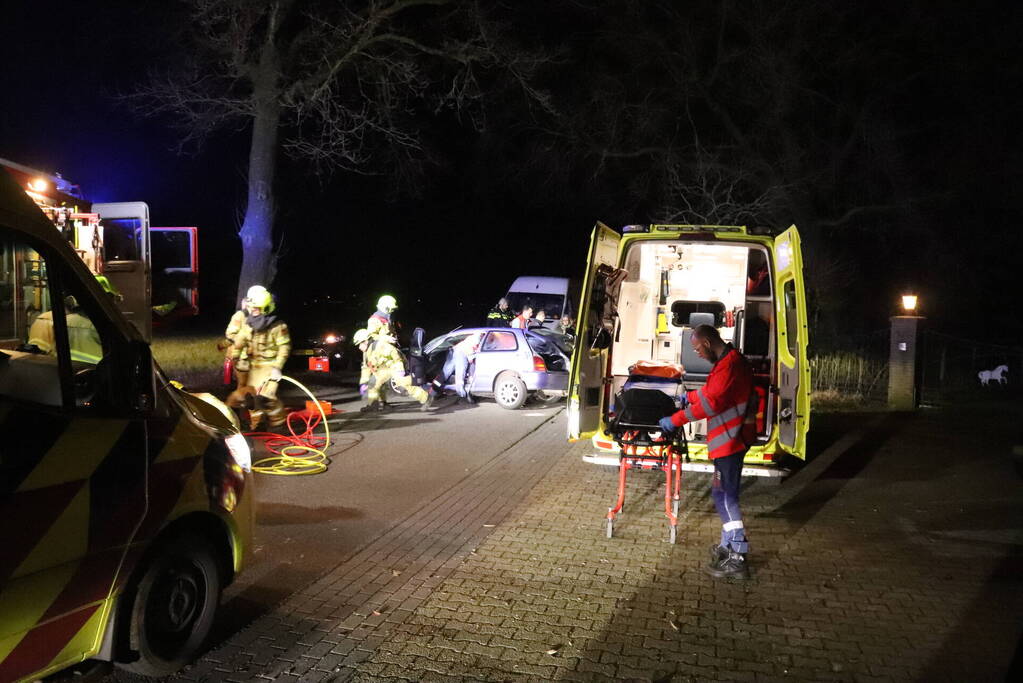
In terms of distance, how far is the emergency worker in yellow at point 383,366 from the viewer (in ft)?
41.2

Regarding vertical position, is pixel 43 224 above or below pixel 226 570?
above

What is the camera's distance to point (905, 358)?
46.3ft

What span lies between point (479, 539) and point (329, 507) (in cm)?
161

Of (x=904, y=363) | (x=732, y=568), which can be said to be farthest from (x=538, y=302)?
(x=732, y=568)

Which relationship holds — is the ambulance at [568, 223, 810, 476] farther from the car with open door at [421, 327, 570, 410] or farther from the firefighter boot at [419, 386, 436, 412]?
the firefighter boot at [419, 386, 436, 412]

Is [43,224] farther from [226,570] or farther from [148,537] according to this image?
[226,570]

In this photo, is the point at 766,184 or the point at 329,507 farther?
the point at 766,184

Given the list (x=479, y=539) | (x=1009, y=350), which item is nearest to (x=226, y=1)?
(x=479, y=539)

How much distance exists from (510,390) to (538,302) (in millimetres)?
9625

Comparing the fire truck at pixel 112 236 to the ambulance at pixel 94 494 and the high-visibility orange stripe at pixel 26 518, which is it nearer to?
the ambulance at pixel 94 494

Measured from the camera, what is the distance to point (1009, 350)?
54.9 ft

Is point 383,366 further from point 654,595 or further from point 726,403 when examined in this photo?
point 654,595

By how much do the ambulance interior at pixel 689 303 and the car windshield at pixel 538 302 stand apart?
1272 cm

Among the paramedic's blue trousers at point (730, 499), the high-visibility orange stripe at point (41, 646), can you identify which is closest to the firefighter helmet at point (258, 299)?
the paramedic's blue trousers at point (730, 499)
